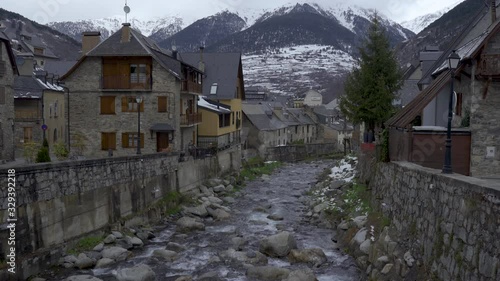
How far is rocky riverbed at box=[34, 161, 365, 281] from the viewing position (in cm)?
2050

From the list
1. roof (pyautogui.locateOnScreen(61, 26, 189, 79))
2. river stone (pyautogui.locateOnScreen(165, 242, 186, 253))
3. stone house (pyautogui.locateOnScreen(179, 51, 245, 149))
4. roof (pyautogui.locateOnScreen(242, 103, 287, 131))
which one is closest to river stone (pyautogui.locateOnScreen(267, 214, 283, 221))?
river stone (pyautogui.locateOnScreen(165, 242, 186, 253))

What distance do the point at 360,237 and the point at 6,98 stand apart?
30082mm

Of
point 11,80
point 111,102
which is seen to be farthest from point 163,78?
point 11,80

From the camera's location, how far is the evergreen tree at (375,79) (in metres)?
41.5

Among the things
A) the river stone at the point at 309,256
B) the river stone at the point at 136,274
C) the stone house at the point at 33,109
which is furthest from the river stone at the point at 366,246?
the stone house at the point at 33,109

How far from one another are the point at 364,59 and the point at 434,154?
67.0 feet

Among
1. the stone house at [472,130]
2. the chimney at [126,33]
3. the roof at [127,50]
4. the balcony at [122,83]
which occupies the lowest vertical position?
the stone house at [472,130]

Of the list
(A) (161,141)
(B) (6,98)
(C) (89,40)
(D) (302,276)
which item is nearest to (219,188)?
Answer: (A) (161,141)

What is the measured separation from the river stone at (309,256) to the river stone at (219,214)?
10684 millimetres

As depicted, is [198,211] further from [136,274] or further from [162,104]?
[136,274]

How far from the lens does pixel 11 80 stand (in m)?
39.8

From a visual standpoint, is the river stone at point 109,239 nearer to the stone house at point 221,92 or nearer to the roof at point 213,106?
the stone house at point 221,92

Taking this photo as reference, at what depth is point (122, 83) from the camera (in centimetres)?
4162

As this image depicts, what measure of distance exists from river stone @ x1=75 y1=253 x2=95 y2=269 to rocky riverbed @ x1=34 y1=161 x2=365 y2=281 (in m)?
0.02
